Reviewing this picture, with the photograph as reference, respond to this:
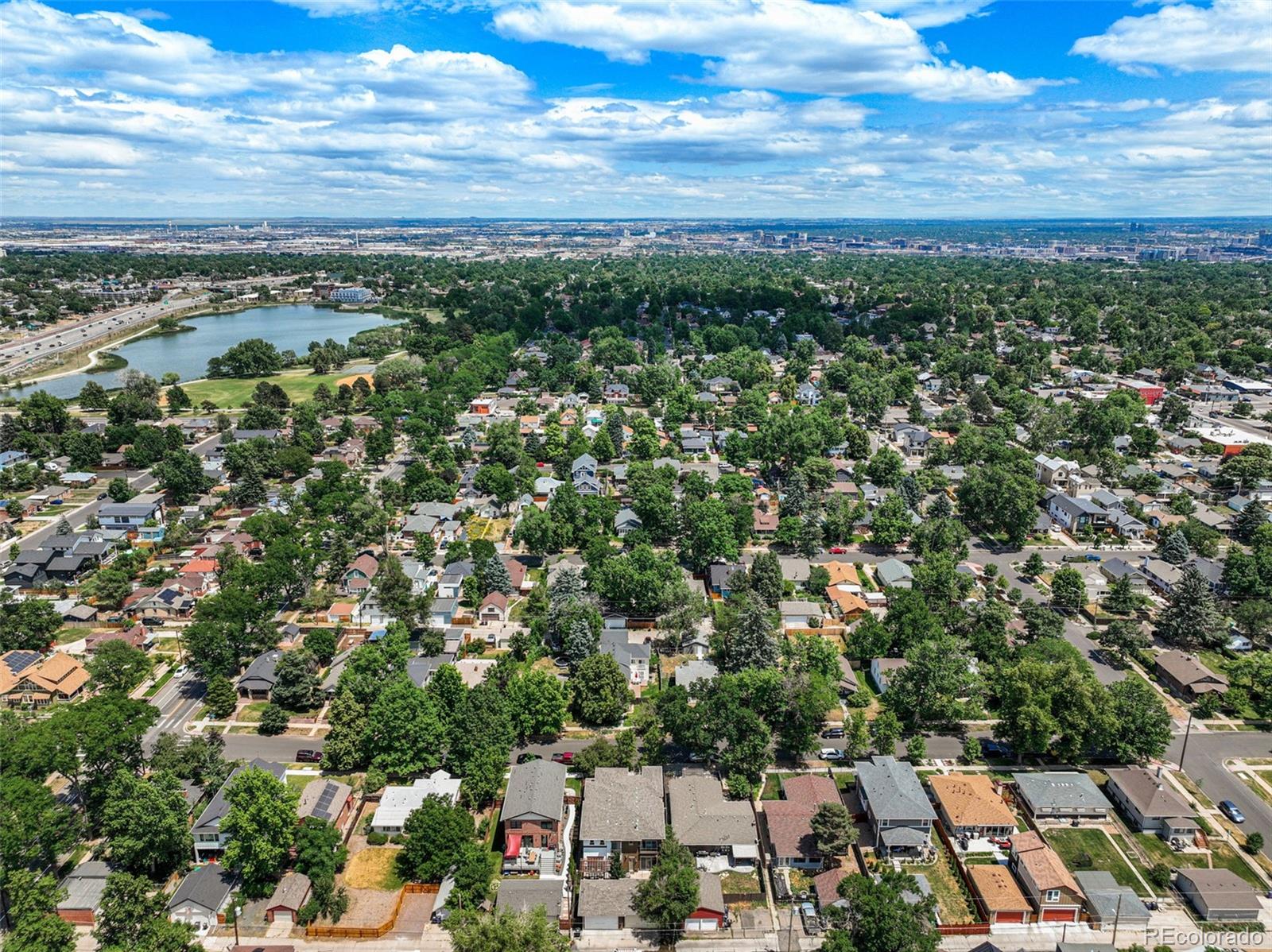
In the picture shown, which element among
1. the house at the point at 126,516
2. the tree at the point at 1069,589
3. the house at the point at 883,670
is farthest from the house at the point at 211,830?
the tree at the point at 1069,589

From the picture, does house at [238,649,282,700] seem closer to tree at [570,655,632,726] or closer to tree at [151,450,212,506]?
tree at [570,655,632,726]

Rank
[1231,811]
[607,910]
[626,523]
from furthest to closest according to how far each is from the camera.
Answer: [626,523]
[1231,811]
[607,910]

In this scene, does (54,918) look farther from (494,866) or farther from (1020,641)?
(1020,641)

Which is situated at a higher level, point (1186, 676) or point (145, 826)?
point (145, 826)

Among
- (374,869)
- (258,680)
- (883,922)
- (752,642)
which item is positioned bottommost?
(374,869)

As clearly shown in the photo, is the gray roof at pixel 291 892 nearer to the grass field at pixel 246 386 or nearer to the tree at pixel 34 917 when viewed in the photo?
the tree at pixel 34 917

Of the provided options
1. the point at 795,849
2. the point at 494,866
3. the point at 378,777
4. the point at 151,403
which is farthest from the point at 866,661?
the point at 151,403

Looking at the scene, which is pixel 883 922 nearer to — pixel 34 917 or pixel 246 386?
pixel 34 917

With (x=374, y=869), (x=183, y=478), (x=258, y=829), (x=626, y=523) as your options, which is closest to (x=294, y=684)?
(x=258, y=829)
